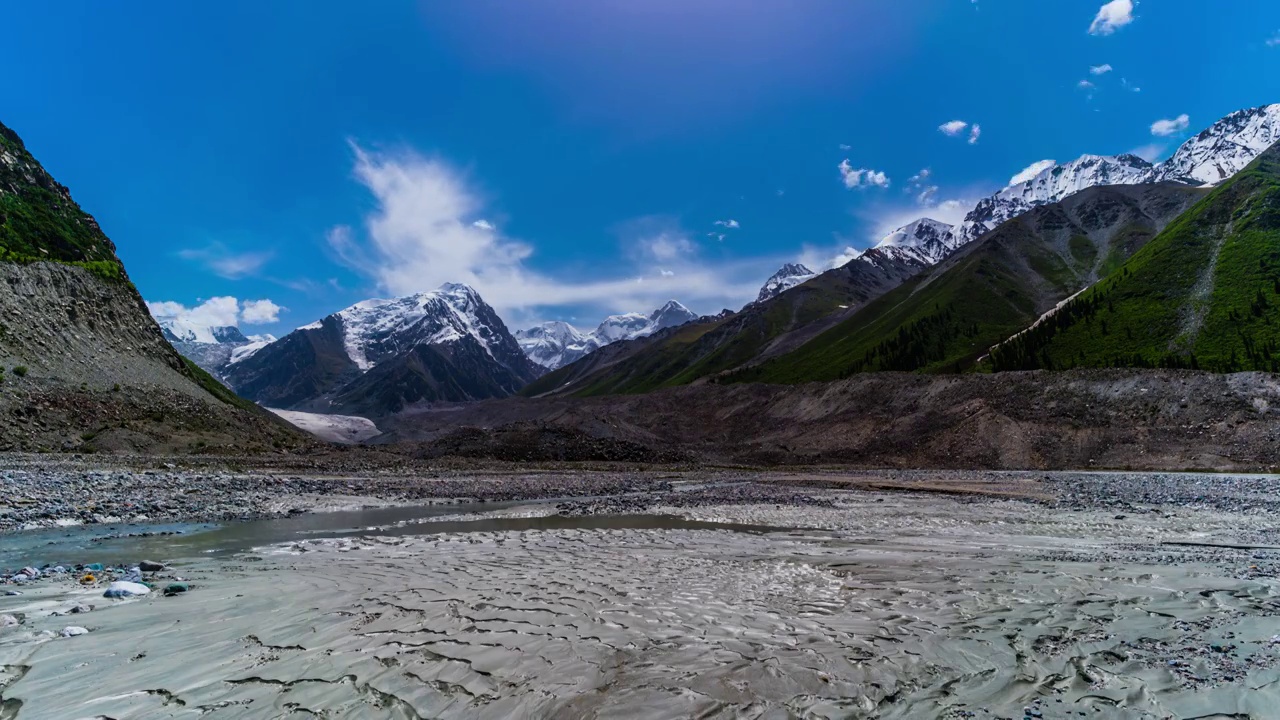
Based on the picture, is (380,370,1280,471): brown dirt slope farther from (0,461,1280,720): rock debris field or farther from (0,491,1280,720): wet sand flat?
(0,491,1280,720): wet sand flat

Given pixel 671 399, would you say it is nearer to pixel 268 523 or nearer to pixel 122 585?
pixel 268 523

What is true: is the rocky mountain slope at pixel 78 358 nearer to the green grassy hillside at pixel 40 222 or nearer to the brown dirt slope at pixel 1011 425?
the green grassy hillside at pixel 40 222

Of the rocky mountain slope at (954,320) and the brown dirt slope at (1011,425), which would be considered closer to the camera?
the brown dirt slope at (1011,425)

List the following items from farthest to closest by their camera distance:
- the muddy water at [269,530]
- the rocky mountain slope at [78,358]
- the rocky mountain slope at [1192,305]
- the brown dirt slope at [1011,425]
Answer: the rocky mountain slope at [1192,305], the brown dirt slope at [1011,425], the rocky mountain slope at [78,358], the muddy water at [269,530]

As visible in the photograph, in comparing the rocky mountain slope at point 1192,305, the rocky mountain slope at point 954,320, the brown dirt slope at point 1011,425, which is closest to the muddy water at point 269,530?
the brown dirt slope at point 1011,425

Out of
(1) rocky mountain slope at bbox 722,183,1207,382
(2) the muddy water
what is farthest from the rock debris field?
(1) rocky mountain slope at bbox 722,183,1207,382
